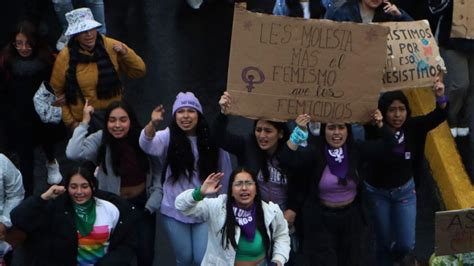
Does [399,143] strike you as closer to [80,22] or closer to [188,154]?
[188,154]

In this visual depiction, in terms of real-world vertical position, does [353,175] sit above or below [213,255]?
above

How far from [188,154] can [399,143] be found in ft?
5.22

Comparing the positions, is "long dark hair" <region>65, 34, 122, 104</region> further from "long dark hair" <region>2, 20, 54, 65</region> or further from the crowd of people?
"long dark hair" <region>2, 20, 54, 65</region>

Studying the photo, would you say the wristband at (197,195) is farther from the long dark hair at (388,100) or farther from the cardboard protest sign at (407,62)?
the cardboard protest sign at (407,62)

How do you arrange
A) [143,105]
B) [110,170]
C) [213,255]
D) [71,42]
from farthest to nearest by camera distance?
[143,105] → [71,42] → [110,170] → [213,255]

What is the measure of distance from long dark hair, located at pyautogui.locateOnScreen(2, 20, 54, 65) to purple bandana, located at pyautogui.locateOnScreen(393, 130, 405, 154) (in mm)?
2953

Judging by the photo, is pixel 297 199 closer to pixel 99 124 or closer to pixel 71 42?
pixel 99 124

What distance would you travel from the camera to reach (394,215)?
30.8ft

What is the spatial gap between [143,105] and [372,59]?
3602 mm

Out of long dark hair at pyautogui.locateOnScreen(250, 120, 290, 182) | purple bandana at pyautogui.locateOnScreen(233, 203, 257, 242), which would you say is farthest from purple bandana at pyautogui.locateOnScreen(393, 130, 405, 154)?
purple bandana at pyautogui.locateOnScreen(233, 203, 257, 242)

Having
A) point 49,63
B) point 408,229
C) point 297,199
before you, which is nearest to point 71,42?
point 49,63

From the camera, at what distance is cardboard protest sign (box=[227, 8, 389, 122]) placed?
887cm

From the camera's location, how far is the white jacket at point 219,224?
830 cm

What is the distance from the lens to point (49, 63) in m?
10.1
